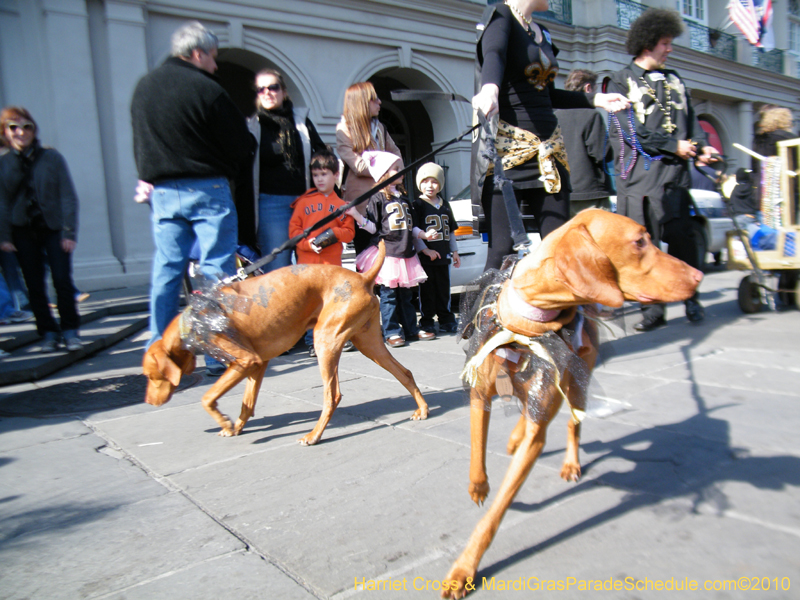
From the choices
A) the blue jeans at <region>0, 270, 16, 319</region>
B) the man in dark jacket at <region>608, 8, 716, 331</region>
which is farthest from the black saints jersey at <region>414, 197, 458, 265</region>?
the blue jeans at <region>0, 270, 16, 319</region>

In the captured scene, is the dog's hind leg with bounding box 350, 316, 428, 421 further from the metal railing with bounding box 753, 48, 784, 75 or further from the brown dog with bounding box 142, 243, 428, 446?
the metal railing with bounding box 753, 48, 784, 75

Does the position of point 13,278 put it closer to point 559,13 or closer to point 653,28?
point 653,28

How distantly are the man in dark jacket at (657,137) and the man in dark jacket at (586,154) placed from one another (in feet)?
0.91

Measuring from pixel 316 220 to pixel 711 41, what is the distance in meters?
21.4

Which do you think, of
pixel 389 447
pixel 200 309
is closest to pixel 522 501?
pixel 389 447

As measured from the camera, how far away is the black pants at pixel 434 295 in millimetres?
5949

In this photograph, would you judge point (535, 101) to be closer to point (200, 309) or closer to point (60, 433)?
point (200, 309)

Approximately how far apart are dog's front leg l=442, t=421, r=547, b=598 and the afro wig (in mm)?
4331

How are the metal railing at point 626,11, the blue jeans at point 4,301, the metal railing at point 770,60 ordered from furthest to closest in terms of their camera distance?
1. the metal railing at point 770,60
2. the metal railing at point 626,11
3. the blue jeans at point 4,301

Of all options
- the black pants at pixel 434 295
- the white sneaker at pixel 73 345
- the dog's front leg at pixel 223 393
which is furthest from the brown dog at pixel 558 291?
the white sneaker at pixel 73 345

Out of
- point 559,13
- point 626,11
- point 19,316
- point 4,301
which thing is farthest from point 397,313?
point 626,11

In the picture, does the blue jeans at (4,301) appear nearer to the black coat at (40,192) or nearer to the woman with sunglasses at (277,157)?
the black coat at (40,192)

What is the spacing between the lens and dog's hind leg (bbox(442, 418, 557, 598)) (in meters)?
1.67

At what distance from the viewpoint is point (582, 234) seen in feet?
5.79
